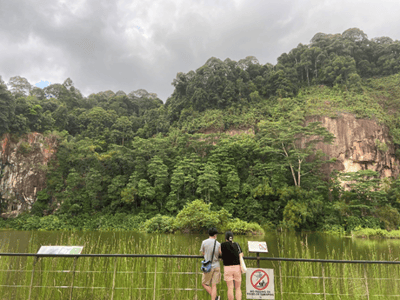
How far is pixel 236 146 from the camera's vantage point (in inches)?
825

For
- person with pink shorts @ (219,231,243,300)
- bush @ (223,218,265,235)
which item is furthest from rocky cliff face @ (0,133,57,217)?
person with pink shorts @ (219,231,243,300)

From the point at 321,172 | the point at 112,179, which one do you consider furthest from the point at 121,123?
the point at 321,172

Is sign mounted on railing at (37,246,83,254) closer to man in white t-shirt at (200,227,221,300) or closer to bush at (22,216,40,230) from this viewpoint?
man in white t-shirt at (200,227,221,300)

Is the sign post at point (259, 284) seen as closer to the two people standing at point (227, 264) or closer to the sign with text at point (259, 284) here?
the sign with text at point (259, 284)

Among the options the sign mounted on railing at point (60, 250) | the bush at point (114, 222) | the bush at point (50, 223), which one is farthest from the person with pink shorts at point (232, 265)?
the bush at point (50, 223)

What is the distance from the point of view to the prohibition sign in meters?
2.81

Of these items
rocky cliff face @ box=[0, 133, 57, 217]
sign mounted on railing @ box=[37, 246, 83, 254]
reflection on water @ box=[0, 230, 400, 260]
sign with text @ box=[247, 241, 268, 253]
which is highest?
rocky cliff face @ box=[0, 133, 57, 217]

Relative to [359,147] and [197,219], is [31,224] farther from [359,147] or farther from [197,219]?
[359,147]

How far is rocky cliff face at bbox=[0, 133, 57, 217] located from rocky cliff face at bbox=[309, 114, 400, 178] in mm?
23710

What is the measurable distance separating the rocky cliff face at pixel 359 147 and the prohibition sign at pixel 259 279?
19540mm

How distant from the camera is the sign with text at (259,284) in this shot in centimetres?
280

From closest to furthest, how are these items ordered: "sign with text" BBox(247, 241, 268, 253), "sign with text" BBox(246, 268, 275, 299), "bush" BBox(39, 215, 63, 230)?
1. "sign with text" BBox(247, 241, 268, 253)
2. "sign with text" BBox(246, 268, 275, 299)
3. "bush" BBox(39, 215, 63, 230)

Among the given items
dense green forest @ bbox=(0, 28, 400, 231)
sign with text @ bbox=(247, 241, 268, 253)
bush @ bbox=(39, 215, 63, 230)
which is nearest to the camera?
sign with text @ bbox=(247, 241, 268, 253)

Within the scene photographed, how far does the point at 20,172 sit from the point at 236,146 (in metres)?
18.1
